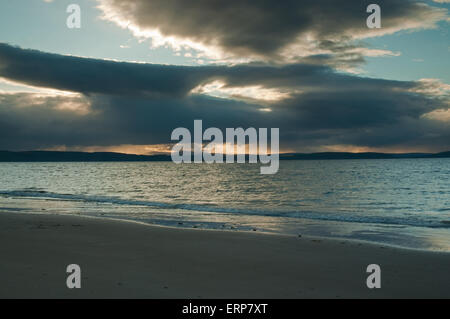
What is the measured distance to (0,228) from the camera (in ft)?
47.1

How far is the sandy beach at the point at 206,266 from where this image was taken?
22.8 feet

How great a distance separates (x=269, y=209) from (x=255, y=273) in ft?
59.7

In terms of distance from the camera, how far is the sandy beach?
6953mm

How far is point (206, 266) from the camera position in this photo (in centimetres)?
891

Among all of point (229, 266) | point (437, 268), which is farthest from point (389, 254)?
point (229, 266)

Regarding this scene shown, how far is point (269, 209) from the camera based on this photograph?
2628 cm

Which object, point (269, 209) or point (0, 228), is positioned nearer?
point (0, 228)
